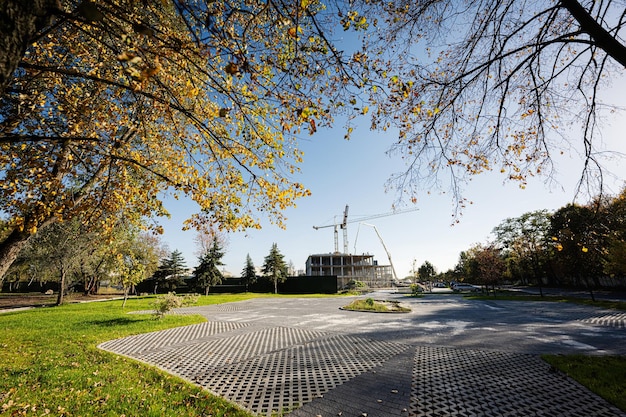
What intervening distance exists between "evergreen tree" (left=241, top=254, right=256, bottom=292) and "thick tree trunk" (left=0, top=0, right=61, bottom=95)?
4187cm

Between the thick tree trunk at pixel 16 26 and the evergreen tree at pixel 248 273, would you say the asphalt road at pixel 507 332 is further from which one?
the evergreen tree at pixel 248 273

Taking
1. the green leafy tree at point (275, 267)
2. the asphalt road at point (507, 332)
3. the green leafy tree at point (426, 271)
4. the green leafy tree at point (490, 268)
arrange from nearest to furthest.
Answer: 1. the asphalt road at point (507, 332)
2. the green leafy tree at point (490, 268)
3. the green leafy tree at point (275, 267)
4. the green leafy tree at point (426, 271)

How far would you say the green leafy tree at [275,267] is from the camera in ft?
134

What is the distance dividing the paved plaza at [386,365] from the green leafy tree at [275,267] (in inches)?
1156

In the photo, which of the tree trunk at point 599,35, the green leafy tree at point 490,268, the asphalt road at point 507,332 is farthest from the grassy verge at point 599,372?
the green leafy tree at point 490,268

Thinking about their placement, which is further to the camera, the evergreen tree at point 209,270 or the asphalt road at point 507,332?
the evergreen tree at point 209,270

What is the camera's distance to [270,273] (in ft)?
136

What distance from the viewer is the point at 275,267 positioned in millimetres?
41094

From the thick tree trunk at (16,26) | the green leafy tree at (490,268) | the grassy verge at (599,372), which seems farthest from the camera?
the green leafy tree at (490,268)

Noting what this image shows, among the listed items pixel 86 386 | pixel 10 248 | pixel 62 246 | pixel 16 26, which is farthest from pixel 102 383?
pixel 62 246

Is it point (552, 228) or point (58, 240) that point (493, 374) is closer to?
point (58, 240)

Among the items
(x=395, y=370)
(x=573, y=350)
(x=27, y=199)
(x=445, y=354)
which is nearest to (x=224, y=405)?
(x=395, y=370)

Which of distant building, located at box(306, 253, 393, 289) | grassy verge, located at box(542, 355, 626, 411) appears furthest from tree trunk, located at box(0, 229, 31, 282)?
distant building, located at box(306, 253, 393, 289)

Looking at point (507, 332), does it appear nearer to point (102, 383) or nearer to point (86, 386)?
point (102, 383)
